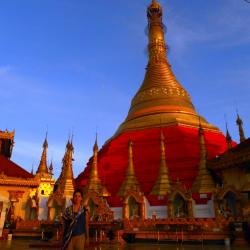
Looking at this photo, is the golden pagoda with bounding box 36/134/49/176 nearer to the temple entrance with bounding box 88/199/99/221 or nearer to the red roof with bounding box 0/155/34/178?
the red roof with bounding box 0/155/34/178

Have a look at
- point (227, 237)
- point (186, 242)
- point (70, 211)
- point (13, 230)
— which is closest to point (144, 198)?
point (186, 242)

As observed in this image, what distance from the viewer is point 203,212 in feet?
61.3

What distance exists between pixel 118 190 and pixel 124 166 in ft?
9.59

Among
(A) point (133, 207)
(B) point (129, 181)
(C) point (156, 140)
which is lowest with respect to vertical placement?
(A) point (133, 207)

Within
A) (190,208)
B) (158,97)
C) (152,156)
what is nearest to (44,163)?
(152,156)

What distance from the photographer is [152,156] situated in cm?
2572

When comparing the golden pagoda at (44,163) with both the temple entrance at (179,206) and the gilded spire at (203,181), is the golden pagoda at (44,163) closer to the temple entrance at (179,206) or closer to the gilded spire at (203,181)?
the temple entrance at (179,206)

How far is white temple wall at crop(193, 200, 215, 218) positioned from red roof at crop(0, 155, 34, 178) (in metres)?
13.1

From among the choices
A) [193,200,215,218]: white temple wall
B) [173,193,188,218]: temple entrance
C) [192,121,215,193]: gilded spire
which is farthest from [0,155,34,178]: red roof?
[193,200,215,218]: white temple wall

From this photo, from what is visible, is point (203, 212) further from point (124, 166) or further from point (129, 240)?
point (124, 166)

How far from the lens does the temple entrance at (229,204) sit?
17953mm

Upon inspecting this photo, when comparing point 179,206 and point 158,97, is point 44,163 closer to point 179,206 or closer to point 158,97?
point 158,97

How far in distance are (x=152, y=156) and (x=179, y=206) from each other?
680 cm

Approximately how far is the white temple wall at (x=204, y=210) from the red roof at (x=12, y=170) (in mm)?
13134
